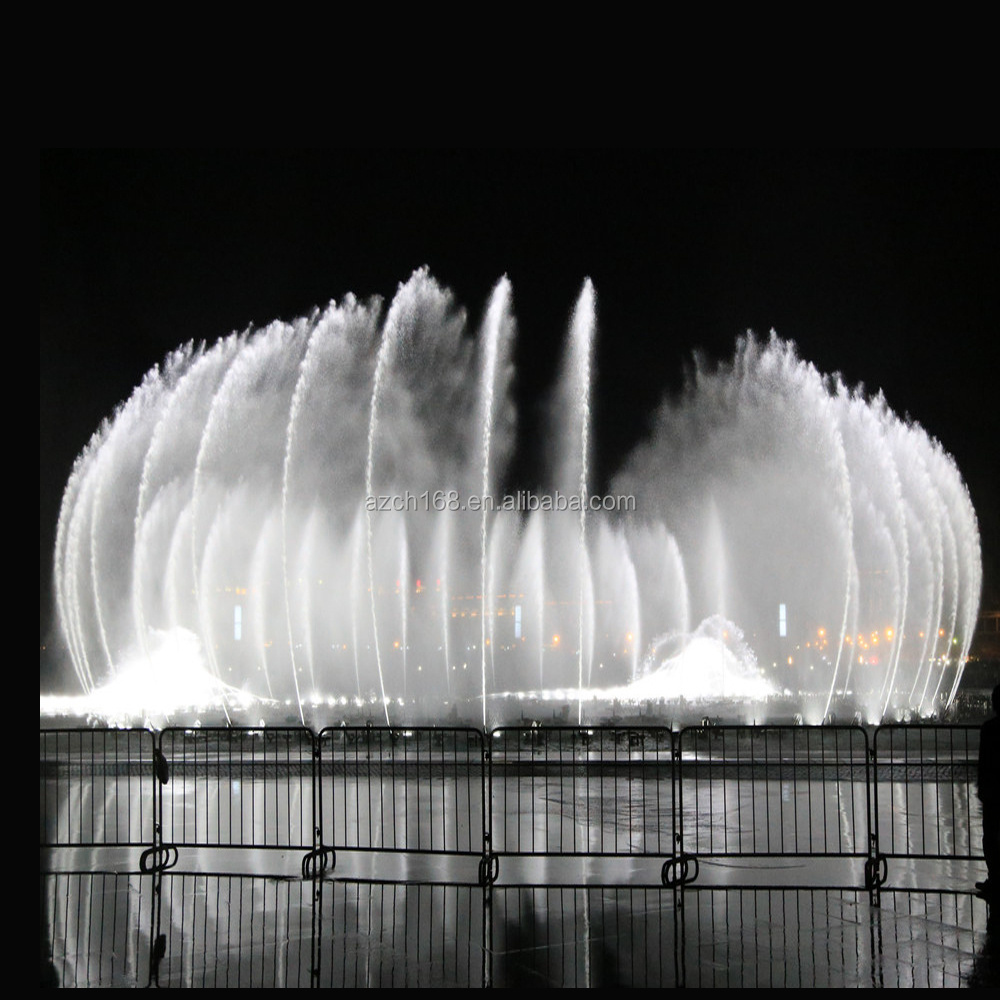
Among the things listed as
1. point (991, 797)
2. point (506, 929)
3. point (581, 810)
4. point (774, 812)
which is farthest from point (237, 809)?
point (991, 797)

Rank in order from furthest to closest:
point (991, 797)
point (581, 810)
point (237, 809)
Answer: point (237, 809) < point (581, 810) < point (991, 797)

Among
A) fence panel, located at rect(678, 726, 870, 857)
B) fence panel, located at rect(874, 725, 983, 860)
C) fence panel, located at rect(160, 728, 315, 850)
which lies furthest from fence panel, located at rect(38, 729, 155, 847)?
fence panel, located at rect(874, 725, 983, 860)

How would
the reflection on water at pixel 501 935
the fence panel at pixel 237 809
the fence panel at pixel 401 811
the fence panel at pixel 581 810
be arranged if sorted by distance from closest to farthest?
the reflection on water at pixel 501 935, the fence panel at pixel 581 810, the fence panel at pixel 401 811, the fence panel at pixel 237 809

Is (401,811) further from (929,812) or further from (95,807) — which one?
(929,812)

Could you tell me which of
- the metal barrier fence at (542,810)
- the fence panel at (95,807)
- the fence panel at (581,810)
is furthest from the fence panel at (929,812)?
the fence panel at (95,807)

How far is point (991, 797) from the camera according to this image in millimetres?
9148

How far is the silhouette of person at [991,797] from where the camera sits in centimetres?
908

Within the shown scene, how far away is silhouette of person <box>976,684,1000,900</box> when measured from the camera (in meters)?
9.08

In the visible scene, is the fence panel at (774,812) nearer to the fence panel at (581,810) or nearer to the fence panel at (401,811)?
the fence panel at (581,810)

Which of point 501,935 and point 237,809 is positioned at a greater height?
point 501,935

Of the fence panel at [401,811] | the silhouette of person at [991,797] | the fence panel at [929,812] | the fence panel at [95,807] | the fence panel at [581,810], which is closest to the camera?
the silhouette of person at [991,797]

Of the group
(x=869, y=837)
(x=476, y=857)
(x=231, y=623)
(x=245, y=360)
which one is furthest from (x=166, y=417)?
(x=869, y=837)

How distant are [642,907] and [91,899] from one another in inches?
159

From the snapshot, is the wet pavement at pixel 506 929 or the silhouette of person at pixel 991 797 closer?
the wet pavement at pixel 506 929
